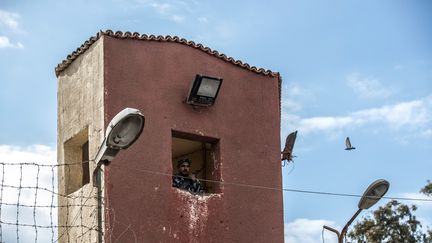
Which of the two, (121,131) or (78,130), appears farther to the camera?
(78,130)

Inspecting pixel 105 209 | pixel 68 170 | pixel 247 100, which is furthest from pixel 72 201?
pixel 247 100

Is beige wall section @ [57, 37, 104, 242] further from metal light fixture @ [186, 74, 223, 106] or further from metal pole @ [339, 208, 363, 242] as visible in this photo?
metal pole @ [339, 208, 363, 242]

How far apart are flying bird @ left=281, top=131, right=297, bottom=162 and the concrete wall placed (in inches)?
18.5

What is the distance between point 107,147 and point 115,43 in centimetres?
380

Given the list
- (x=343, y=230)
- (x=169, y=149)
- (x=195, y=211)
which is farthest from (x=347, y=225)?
(x=169, y=149)

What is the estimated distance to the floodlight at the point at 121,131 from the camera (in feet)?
32.8

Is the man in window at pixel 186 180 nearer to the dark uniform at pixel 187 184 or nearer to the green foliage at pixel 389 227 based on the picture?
the dark uniform at pixel 187 184

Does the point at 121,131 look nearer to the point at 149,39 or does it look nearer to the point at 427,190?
the point at 149,39

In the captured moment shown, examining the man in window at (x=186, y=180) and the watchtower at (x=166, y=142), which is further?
the man in window at (x=186, y=180)

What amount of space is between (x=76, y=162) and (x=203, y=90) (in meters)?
2.43

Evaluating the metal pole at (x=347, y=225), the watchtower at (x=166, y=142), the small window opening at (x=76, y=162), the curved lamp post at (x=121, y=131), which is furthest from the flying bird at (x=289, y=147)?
the curved lamp post at (x=121, y=131)

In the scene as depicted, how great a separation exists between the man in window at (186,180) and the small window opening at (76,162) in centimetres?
146

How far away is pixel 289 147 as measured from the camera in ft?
51.1

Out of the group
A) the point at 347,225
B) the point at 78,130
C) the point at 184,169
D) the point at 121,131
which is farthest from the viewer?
the point at 184,169
